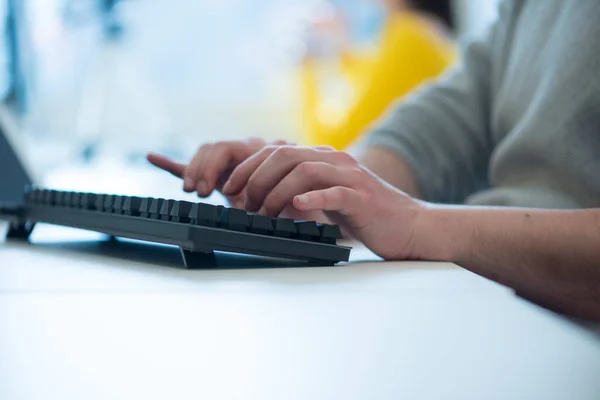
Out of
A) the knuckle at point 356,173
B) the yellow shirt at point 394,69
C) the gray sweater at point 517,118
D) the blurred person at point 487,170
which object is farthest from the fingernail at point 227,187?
the yellow shirt at point 394,69

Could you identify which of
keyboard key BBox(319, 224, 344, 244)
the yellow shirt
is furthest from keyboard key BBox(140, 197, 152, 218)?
the yellow shirt

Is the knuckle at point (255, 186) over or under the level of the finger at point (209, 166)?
over

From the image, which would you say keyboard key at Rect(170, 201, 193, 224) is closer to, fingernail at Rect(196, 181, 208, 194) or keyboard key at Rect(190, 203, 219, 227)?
keyboard key at Rect(190, 203, 219, 227)

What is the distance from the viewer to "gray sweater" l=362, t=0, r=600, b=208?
0.68 m

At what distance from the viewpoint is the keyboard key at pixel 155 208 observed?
1.39ft

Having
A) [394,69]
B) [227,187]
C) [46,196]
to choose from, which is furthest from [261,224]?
[394,69]

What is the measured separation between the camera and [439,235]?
0.49 meters

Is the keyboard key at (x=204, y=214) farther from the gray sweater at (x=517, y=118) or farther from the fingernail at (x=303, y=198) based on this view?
the gray sweater at (x=517, y=118)

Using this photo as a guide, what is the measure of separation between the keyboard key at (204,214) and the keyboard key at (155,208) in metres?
0.03

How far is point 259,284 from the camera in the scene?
0.35 metres

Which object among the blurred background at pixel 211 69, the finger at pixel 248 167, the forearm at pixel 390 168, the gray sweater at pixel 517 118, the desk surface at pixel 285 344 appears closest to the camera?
the desk surface at pixel 285 344

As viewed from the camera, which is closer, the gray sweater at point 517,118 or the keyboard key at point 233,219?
the keyboard key at point 233,219

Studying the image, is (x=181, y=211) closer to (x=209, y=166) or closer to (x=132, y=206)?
(x=132, y=206)

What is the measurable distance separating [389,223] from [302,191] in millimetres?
63
